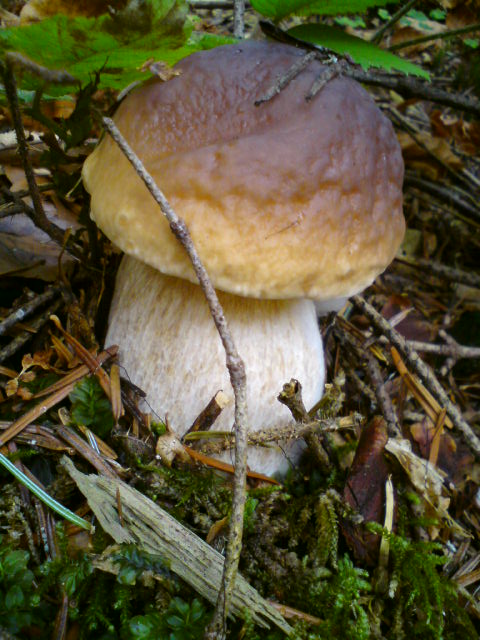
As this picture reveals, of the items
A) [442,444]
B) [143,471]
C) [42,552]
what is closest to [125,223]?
[143,471]

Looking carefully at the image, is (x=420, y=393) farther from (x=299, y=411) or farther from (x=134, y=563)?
(x=134, y=563)

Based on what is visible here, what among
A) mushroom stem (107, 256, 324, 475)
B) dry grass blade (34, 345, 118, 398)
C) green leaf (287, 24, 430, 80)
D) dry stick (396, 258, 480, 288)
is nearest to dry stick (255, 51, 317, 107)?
green leaf (287, 24, 430, 80)

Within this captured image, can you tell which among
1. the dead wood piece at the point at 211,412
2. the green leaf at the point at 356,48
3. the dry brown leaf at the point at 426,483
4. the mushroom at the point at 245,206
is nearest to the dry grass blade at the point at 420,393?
the dry brown leaf at the point at 426,483

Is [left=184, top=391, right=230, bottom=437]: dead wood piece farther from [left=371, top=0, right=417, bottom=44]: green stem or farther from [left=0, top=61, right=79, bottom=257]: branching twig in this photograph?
[left=371, top=0, right=417, bottom=44]: green stem

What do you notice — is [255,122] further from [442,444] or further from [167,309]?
[442,444]

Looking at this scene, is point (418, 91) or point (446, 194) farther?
point (446, 194)

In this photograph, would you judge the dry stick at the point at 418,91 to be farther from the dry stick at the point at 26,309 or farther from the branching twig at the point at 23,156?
the dry stick at the point at 26,309

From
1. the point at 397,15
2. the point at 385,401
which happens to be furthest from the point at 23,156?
the point at 397,15
